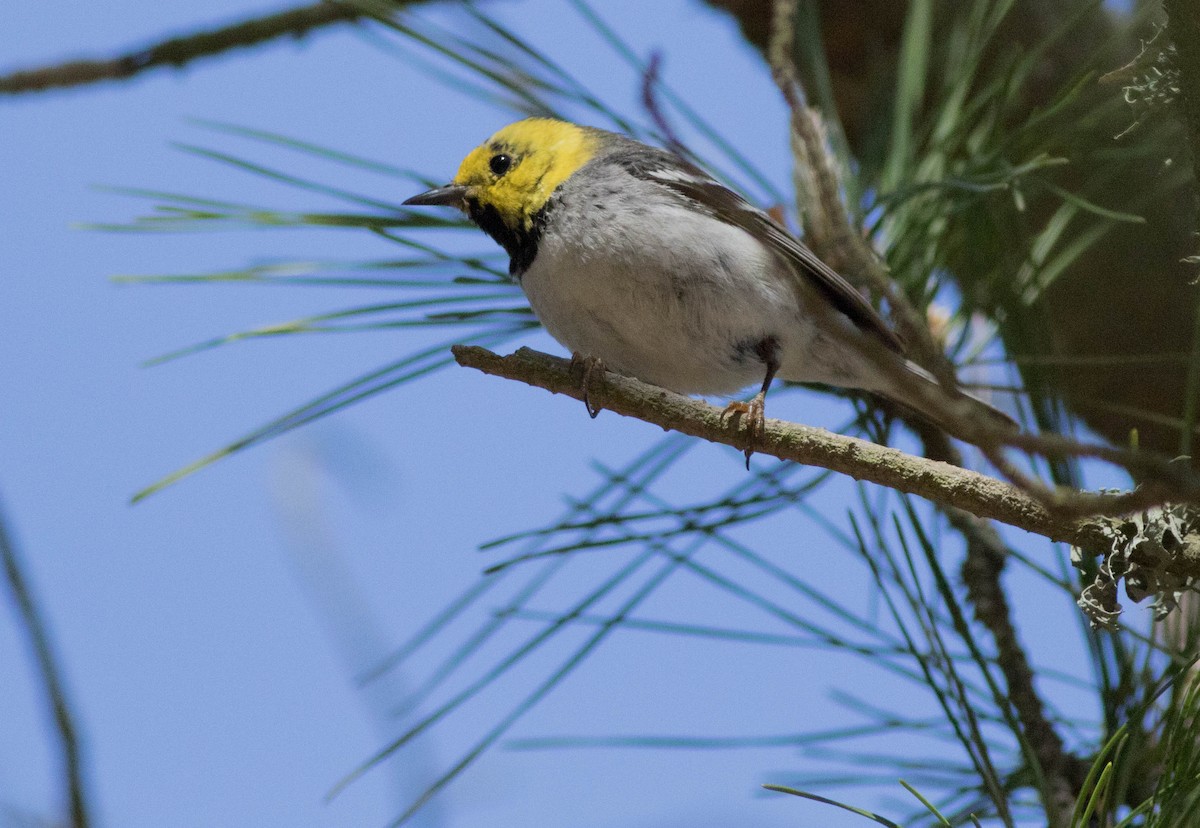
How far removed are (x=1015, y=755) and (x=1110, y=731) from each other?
276mm

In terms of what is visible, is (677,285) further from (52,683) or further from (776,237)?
(52,683)

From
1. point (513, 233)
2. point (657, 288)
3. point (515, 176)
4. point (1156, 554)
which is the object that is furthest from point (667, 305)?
point (1156, 554)

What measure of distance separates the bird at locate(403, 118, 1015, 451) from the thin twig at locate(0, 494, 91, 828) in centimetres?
152

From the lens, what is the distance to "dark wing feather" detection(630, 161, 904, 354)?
2207mm

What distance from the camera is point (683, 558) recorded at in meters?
2.00

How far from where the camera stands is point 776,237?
2.26 metres

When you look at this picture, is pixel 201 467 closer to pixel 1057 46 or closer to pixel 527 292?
pixel 527 292

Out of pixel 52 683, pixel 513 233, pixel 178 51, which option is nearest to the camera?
pixel 52 683

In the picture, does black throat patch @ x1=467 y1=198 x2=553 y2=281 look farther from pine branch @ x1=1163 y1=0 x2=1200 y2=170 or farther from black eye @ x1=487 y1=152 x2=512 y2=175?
pine branch @ x1=1163 y1=0 x2=1200 y2=170

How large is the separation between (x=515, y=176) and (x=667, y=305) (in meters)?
0.56

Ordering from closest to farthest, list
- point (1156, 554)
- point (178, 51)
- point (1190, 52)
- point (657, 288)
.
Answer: point (1190, 52)
point (1156, 554)
point (657, 288)
point (178, 51)

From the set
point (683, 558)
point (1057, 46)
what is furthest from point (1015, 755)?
point (1057, 46)

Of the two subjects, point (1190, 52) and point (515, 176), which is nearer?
point (1190, 52)

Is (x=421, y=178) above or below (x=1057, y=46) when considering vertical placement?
below
